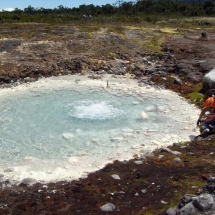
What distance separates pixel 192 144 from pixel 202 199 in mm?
6492

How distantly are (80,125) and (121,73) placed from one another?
9640mm

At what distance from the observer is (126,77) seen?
23.6 m

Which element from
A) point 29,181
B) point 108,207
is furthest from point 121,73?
point 108,207

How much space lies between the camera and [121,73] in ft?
79.7

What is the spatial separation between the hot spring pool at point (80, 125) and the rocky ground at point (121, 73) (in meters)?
1.04

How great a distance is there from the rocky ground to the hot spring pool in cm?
104

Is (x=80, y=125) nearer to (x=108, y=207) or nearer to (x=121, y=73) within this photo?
(x=108, y=207)

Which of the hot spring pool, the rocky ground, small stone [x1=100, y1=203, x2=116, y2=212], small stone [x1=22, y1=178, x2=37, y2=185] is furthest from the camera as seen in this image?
the hot spring pool

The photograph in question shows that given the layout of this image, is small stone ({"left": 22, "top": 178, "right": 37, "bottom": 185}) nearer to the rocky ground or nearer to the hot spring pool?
the rocky ground

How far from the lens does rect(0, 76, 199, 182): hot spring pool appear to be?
1238cm

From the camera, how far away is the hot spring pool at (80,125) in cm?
1238

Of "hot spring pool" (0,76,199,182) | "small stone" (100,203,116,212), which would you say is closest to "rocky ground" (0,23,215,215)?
"small stone" (100,203,116,212)

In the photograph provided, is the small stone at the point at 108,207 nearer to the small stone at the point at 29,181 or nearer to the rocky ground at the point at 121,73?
the rocky ground at the point at 121,73

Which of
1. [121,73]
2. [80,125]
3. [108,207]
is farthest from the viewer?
[121,73]
